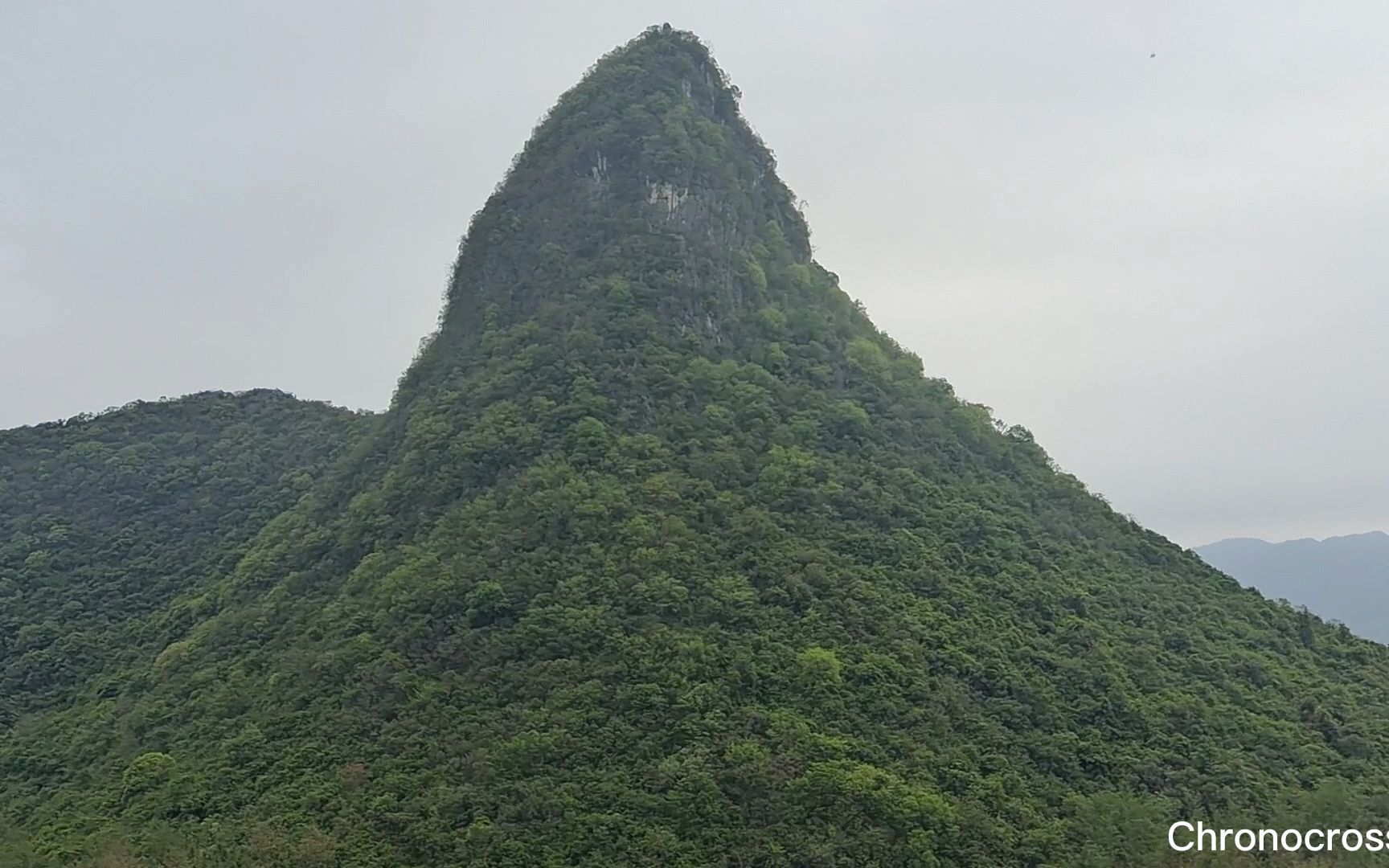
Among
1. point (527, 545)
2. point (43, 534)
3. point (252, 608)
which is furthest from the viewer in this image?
point (43, 534)

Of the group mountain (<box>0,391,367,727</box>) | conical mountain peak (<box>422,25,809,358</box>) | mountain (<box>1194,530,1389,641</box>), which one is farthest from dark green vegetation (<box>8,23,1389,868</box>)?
mountain (<box>1194,530,1389,641</box>)

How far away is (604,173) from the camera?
3922 cm

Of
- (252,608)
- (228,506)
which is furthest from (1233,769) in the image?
(228,506)

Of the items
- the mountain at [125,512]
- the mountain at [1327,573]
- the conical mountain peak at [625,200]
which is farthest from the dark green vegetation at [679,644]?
the mountain at [1327,573]

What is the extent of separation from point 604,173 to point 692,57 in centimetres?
821

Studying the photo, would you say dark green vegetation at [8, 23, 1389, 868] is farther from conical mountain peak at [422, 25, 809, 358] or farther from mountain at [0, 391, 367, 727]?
mountain at [0, 391, 367, 727]

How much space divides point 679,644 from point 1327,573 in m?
147

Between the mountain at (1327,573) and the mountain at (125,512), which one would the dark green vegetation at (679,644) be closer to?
the mountain at (125,512)

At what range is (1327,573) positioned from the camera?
146625mm

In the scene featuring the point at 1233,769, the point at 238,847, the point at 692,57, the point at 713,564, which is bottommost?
the point at 238,847

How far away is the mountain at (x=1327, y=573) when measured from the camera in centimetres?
12301

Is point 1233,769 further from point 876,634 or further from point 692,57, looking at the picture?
point 692,57

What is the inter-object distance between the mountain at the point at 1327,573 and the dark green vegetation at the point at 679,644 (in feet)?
306

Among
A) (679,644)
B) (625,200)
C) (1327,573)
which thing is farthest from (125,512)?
(1327,573)
